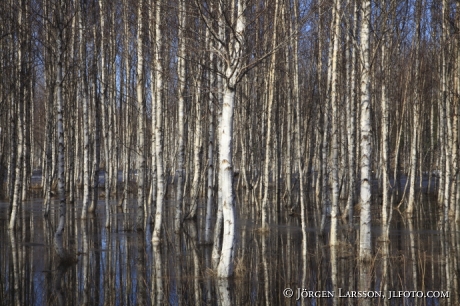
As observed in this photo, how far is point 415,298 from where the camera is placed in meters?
7.70

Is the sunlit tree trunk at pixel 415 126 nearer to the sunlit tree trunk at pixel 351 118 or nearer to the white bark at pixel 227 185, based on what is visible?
the sunlit tree trunk at pixel 351 118

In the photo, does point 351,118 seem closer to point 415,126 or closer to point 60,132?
point 415,126

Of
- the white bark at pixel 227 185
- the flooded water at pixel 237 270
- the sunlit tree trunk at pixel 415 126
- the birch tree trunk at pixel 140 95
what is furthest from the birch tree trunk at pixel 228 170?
the sunlit tree trunk at pixel 415 126

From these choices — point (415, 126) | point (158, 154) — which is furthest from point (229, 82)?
point (415, 126)

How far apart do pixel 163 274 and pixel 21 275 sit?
2592 mm

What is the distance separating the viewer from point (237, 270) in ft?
31.7

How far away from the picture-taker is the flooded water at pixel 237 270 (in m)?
8.01

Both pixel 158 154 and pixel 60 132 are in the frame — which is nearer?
pixel 60 132

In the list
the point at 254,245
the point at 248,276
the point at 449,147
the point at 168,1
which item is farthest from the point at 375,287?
the point at 449,147

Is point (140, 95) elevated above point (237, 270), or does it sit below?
above

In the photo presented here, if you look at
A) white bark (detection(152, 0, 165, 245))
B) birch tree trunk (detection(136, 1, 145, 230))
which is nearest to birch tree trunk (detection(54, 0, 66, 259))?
white bark (detection(152, 0, 165, 245))

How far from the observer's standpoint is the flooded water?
315 inches

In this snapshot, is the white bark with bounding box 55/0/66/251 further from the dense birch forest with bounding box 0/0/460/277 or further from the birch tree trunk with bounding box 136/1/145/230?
the birch tree trunk with bounding box 136/1/145/230

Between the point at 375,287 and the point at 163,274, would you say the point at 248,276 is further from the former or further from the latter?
the point at 375,287
